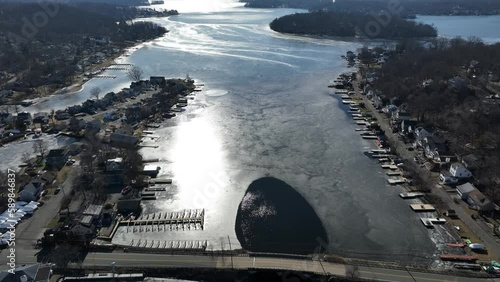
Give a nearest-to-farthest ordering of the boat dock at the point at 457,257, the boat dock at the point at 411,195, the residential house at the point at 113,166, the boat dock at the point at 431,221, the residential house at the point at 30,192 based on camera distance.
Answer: the boat dock at the point at 457,257 → the boat dock at the point at 431,221 → the residential house at the point at 30,192 → the boat dock at the point at 411,195 → the residential house at the point at 113,166

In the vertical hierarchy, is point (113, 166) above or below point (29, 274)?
above

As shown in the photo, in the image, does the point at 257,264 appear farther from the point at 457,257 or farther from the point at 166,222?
the point at 457,257

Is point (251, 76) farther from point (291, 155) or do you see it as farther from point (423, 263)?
point (423, 263)

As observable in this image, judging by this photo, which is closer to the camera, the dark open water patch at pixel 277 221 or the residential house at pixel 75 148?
the dark open water patch at pixel 277 221

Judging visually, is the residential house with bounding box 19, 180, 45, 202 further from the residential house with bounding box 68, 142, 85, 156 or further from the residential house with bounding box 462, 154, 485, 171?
the residential house with bounding box 462, 154, 485, 171

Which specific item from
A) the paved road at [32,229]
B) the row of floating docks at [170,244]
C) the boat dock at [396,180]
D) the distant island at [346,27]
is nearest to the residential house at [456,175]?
the boat dock at [396,180]

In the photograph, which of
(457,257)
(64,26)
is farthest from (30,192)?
(64,26)

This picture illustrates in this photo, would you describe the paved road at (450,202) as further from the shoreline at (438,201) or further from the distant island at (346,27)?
the distant island at (346,27)

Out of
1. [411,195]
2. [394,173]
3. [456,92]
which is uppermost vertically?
[456,92]
